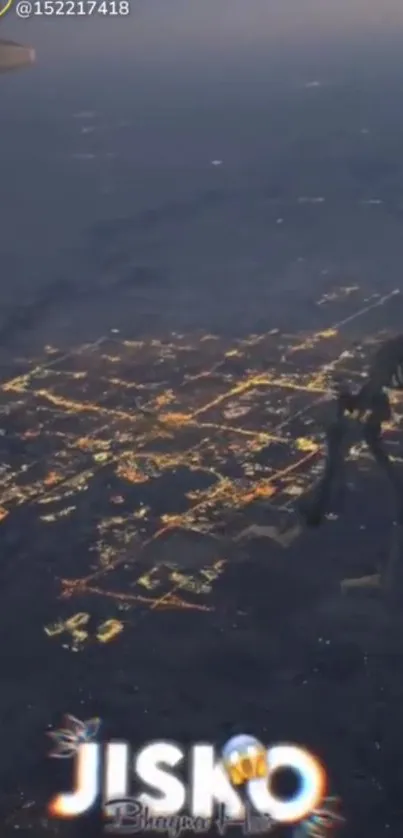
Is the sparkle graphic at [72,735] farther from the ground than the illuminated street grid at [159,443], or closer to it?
closer to it

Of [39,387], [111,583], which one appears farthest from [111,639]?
[39,387]

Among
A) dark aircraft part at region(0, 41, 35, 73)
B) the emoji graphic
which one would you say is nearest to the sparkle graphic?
the emoji graphic

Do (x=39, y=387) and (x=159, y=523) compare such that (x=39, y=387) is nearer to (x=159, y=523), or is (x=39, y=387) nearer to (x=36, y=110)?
(x=159, y=523)

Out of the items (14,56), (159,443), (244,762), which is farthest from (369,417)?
(14,56)

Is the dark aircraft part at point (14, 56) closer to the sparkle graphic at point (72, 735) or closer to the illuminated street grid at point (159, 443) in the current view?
the illuminated street grid at point (159, 443)

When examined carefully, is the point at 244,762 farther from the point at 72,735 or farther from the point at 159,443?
the point at 159,443

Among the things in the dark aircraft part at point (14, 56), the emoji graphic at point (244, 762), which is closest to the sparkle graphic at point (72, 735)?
the emoji graphic at point (244, 762)
